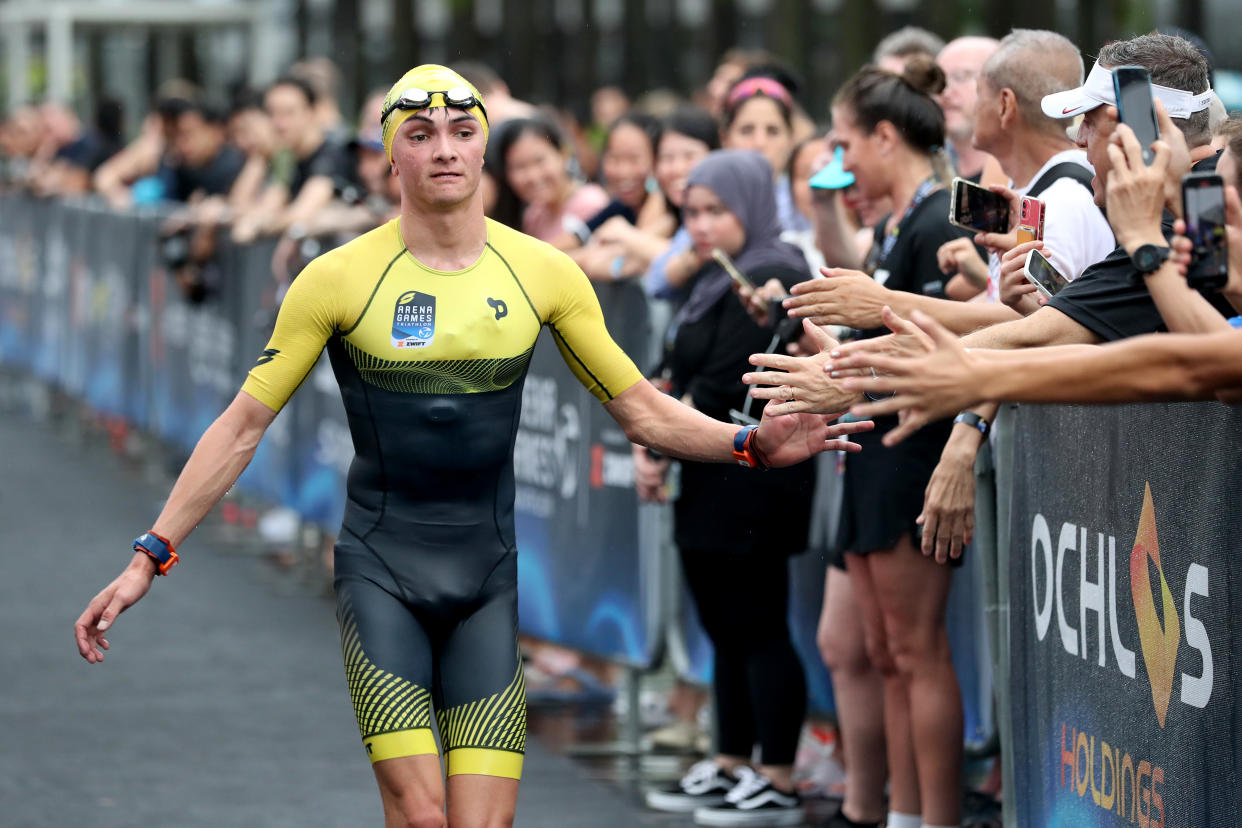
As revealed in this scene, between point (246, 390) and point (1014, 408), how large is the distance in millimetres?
2156

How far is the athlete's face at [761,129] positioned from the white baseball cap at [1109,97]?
160 inches

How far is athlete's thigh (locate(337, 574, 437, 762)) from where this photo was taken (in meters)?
5.10

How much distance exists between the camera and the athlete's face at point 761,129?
9.02 m

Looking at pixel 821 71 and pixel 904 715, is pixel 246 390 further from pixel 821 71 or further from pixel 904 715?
pixel 821 71

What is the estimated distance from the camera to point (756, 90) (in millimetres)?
9117

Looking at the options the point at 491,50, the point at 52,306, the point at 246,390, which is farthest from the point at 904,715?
the point at 491,50

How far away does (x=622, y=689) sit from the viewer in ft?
31.6

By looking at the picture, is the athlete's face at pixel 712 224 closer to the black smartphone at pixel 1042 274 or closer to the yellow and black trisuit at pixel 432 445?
the yellow and black trisuit at pixel 432 445

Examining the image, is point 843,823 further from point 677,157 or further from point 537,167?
point 537,167

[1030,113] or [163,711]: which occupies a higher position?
[1030,113]

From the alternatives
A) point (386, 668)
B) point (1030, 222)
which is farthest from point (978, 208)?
point (386, 668)

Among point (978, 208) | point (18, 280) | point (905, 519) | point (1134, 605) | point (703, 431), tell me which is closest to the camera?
point (1134, 605)

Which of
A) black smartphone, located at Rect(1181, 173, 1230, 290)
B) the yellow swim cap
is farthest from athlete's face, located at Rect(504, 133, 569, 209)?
black smartphone, located at Rect(1181, 173, 1230, 290)

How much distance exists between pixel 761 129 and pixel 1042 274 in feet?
12.9
